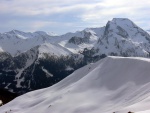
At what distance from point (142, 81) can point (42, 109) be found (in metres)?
16.3

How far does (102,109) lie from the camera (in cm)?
4119

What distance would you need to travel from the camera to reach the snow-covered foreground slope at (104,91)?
142 ft

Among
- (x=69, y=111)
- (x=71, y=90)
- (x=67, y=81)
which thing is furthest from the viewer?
(x=67, y=81)

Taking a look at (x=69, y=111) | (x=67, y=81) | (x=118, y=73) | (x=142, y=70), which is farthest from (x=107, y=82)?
(x=67, y=81)

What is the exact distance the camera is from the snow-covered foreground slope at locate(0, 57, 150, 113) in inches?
1699

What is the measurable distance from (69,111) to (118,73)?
1397 centimetres

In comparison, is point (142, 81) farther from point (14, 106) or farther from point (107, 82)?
point (14, 106)

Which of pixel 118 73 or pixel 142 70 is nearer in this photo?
pixel 142 70

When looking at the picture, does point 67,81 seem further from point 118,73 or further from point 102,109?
point 102,109

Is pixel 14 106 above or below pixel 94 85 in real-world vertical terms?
below

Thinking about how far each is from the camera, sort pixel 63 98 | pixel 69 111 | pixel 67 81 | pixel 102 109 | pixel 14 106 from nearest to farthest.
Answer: pixel 102 109, pixel 69 111, pixel 63 98, pixel 14 106, pixel 67 81

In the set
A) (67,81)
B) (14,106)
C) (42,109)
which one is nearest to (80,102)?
(42,109)

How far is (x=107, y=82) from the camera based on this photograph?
54.3m

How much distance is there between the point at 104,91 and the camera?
166 ft
